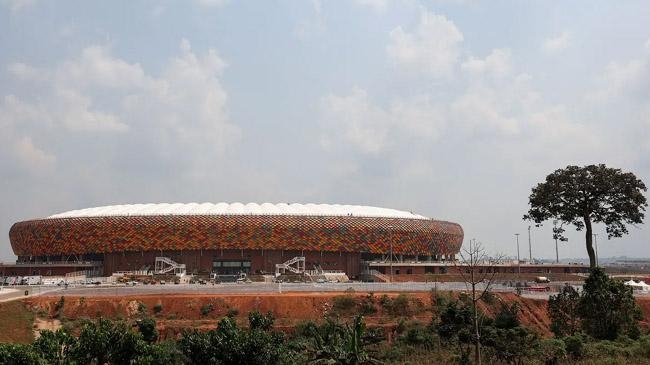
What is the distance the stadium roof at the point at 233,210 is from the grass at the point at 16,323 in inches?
1359

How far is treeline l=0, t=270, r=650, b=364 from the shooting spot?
74.8ft

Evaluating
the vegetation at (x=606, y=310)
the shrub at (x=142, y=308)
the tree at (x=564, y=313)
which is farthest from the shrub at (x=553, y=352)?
the shrub at (x=142, y=308)

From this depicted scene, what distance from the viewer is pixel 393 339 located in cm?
3622

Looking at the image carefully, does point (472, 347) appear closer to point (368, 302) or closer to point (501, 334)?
point (501, 334)

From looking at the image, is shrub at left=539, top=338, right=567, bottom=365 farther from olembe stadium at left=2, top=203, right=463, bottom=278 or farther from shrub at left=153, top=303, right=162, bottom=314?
olembe stadium at left=2, top=203, right=463, bottom=278

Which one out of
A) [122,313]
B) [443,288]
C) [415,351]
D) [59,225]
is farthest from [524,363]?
[59,225]

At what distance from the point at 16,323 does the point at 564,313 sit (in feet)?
117

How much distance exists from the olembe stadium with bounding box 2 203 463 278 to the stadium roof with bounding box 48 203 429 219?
0.74 ft

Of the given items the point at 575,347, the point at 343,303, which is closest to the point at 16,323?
the point at 343,303

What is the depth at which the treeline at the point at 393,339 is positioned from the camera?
22.8 m

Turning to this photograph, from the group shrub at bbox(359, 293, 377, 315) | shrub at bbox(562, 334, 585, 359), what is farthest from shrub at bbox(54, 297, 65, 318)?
shrub at bbox(562, 334, 585, 359)

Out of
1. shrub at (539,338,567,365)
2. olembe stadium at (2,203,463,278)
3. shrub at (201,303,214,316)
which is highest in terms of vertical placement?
olembe stadium at (2,203,463,278)

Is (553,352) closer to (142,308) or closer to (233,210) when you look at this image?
(142,308)

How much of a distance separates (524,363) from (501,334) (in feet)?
11.0
